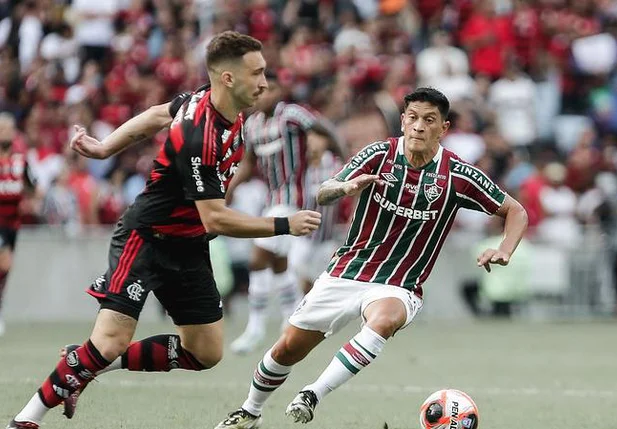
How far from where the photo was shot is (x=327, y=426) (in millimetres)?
8125

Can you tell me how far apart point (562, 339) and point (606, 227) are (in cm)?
331

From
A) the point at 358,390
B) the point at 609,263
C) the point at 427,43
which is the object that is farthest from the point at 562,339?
the point at 427,43

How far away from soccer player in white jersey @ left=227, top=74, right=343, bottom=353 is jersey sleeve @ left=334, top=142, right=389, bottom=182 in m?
5.18

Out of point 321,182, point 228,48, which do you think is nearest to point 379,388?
point 228,48

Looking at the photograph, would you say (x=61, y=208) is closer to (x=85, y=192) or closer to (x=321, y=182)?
(x=85, y=192)

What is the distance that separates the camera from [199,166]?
6.91m

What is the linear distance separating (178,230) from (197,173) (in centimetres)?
58

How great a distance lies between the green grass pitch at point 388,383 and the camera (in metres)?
8.40

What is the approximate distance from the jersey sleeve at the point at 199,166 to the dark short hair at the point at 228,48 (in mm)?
481

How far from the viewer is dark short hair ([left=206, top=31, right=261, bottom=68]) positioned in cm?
714

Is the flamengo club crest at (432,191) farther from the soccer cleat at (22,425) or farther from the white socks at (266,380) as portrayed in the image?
the soccer cleat at (22,425)

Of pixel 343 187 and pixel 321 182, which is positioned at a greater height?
pixel 343 187

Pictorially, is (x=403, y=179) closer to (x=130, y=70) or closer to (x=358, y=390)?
(x=358, y=390)

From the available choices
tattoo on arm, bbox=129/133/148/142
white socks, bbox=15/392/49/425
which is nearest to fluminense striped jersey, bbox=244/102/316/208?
tattoo on arm, bbox=129/133/148/142
